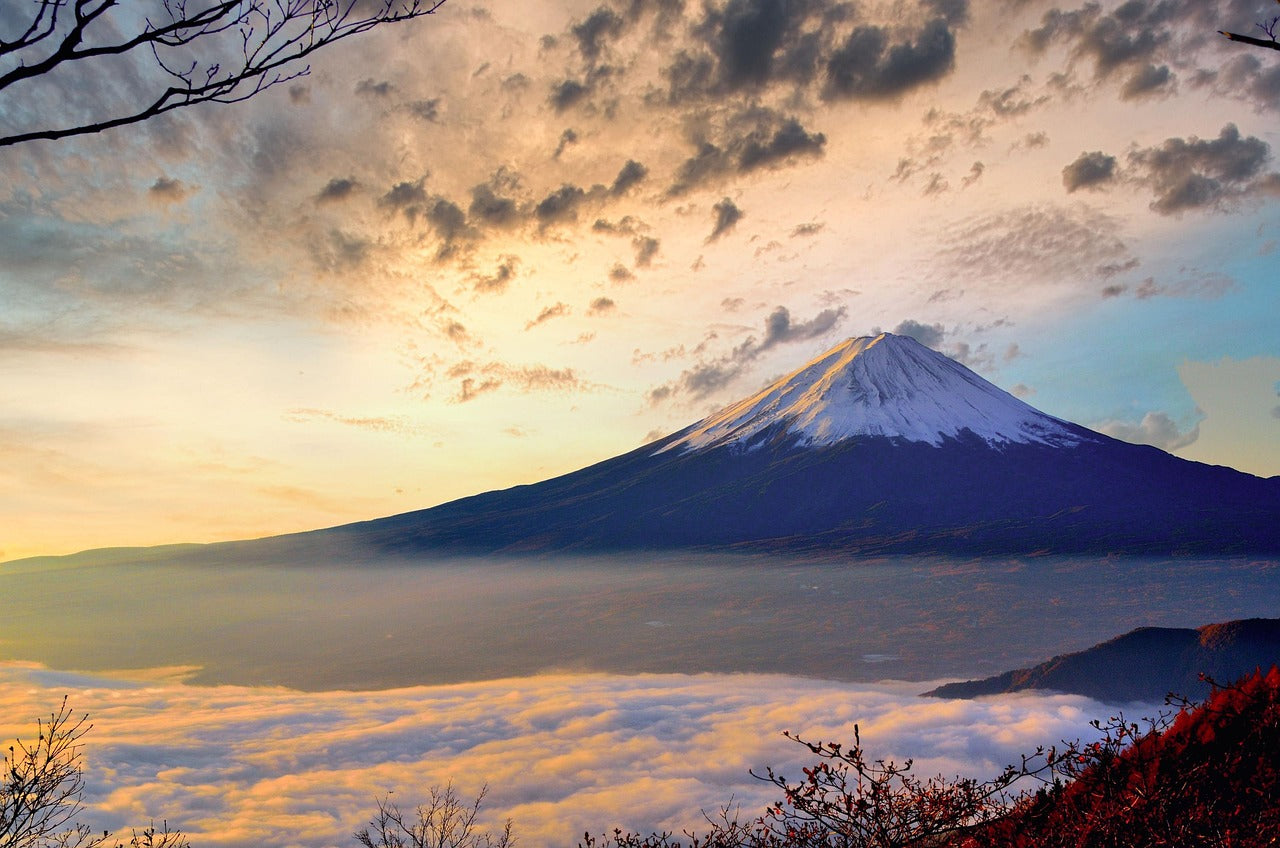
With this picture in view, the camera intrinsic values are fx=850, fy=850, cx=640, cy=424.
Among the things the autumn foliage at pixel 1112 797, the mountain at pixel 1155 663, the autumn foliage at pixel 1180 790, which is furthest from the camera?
the mountain at pixel 1155 663

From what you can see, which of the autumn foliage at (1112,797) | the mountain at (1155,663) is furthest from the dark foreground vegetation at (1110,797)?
the mountain at (1155,663)

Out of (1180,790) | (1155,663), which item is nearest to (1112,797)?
(1180,790)

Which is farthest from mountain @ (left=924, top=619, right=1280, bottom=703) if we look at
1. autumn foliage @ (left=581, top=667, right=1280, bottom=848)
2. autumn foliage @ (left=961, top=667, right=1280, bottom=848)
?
autumn foliage @ (left=581, top=667, right=1280, bottom=848)

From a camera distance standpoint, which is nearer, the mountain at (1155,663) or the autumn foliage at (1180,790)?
the autumn foliage at (1180,790)

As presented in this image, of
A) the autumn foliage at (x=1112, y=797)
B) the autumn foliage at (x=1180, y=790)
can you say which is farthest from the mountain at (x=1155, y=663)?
the autumn foliage at (x=1112, y=797)

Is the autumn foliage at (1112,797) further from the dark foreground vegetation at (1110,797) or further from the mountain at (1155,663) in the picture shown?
the mountain at (1155,663)

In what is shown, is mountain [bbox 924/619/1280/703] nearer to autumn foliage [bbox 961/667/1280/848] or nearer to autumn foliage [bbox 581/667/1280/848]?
autumn foliage [bbox 961/667/1280/848]

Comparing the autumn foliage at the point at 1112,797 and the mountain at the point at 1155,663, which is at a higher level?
the autumn foliage at the point at 1112,797

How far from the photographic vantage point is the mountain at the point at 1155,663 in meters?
114

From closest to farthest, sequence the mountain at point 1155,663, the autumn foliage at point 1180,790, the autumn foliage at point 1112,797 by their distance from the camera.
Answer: the autumn foliage at point 1112,797 < the autumn foliage at point 1180,790 < the mountain at point 1155,663

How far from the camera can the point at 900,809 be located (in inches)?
317

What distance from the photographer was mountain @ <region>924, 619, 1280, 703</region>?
114062mm

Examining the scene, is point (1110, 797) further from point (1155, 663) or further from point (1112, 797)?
point (1155, 663)

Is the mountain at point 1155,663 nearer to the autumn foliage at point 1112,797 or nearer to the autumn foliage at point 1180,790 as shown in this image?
the autumn foliage at point 1180,790
